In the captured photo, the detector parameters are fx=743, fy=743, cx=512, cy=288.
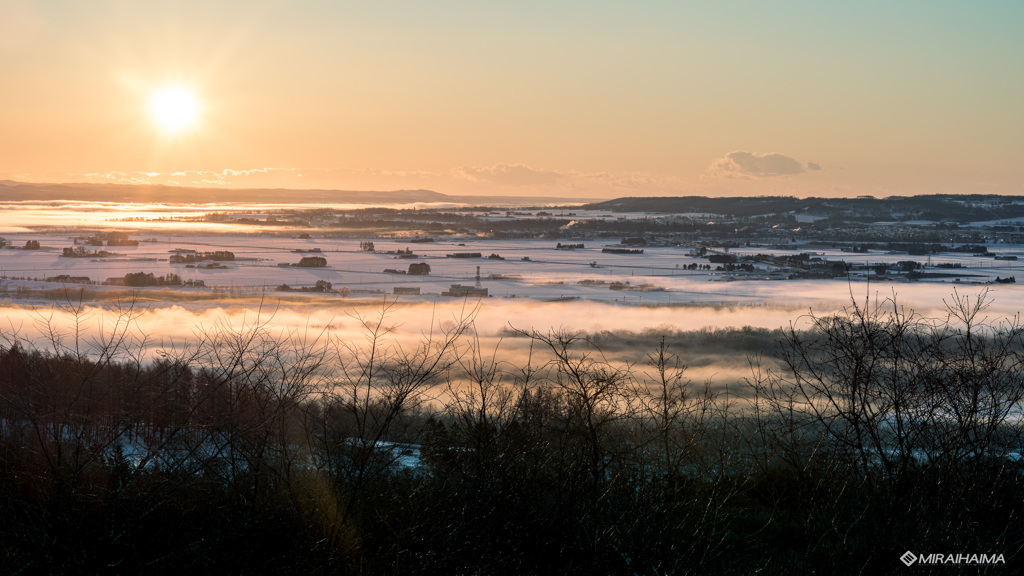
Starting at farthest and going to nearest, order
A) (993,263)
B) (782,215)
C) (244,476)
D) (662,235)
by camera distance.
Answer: (782,215) → (662,235) → (993,263) → (244,476)

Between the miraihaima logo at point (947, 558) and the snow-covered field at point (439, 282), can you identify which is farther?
the snow-covered field at point (439, 282)

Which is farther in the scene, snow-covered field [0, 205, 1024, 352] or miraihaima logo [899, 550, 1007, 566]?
snow-covered field [0, 205, 1024, 352]

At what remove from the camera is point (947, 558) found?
782cm

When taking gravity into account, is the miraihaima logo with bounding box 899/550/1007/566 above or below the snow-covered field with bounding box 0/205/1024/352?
above

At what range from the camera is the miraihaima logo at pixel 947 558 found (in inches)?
307

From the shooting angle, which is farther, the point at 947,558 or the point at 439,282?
the point at 439,282

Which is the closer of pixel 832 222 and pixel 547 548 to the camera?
pixel 547 548

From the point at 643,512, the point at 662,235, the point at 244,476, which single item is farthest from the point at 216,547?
the point at 662,235

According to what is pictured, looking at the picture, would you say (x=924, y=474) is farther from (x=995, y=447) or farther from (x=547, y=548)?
(x=547, y=548)

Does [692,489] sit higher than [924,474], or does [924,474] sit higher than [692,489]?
[924,474]

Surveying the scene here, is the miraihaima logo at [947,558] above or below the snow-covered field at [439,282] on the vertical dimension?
above

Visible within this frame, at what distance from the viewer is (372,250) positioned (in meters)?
80.1

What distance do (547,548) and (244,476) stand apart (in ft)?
A: 13.7

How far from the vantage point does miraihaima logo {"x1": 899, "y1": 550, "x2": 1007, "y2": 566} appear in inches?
307
